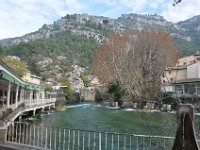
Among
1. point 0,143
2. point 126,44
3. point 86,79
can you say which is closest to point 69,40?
point 86,79

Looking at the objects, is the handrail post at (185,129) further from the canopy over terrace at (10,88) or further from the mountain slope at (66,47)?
the mountain slope at (66,47)

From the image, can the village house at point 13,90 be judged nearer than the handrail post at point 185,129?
No

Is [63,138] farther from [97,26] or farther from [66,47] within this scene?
[97,26]

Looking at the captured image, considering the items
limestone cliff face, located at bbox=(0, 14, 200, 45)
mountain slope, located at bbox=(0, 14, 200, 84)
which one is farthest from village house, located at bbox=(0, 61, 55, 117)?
limestone cliff face, located at bbox=(0, 14, 200, 45)

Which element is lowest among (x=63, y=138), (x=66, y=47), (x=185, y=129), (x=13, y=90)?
(x=63, y=138)

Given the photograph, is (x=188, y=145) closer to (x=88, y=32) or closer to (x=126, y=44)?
(x=126, y=44)

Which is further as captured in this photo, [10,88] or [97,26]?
[97,26]

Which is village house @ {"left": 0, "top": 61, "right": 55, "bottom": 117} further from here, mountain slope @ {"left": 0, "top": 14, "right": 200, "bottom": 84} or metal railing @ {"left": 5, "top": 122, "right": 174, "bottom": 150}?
mountain slope @ {"left": 0, "top": 14, "right": 200, "bottom": 84}

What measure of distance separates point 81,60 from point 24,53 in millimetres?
20692

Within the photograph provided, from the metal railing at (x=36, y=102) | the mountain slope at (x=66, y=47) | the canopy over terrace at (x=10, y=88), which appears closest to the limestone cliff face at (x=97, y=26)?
the mountain slope at (x=66, y=47)

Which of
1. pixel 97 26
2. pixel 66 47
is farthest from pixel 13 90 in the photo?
pixel 97 26

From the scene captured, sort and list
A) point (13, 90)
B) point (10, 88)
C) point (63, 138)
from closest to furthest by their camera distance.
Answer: point (63, 138) < point (10, 88) < point (13, 90)

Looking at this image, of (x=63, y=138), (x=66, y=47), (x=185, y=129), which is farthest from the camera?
(x=66, y=47)

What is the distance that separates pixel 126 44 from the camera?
39844mm
